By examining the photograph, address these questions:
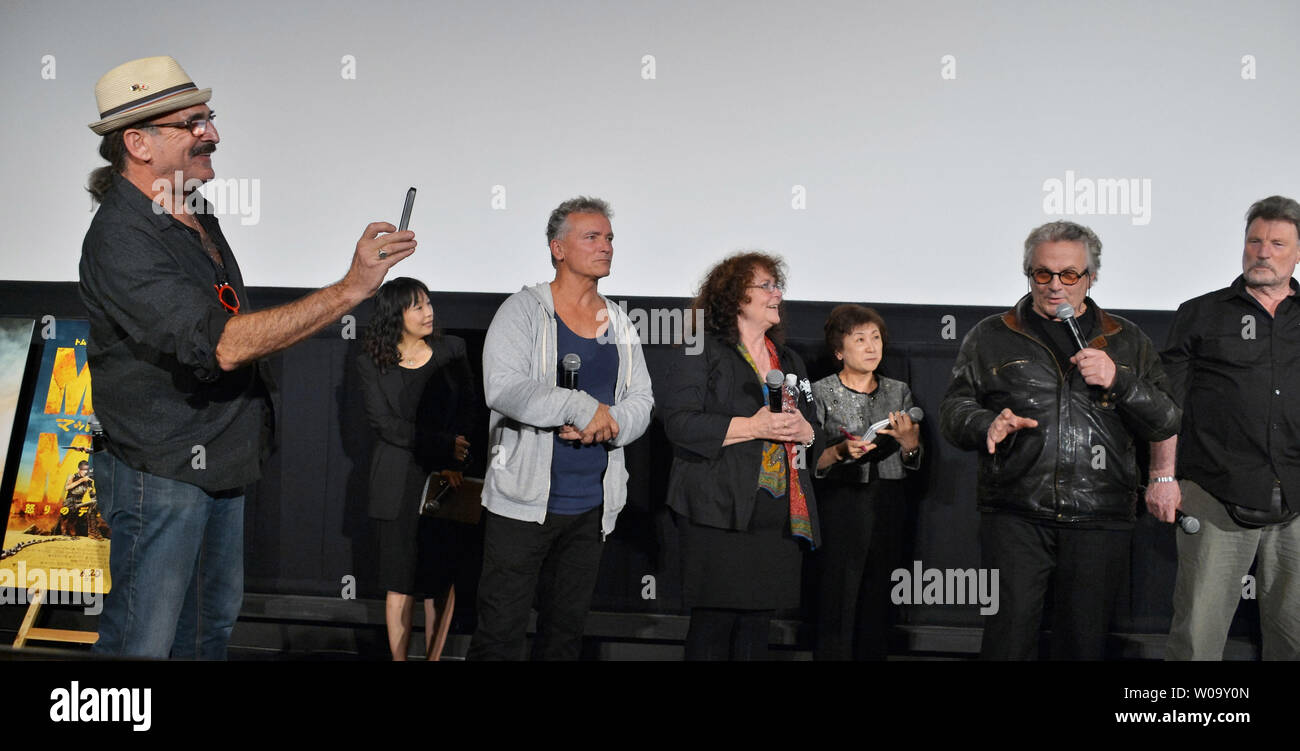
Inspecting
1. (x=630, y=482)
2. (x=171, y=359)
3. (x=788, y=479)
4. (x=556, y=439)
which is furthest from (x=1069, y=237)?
(x=171, y=359)

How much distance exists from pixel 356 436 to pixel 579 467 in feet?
5.55

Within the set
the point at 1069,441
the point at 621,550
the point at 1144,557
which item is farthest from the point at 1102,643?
the point at 621,550

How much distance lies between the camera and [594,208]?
3113mm

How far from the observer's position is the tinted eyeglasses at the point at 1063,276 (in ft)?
9.27

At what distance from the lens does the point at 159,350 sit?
83.5 inches

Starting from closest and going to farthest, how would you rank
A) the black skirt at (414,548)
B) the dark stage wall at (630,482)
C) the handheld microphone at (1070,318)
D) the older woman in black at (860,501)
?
1. the handheld microphone at (1070,318)
2. the older woman in black at (860,501)
3. the black skirt at (414,548)
4. the dark stage wall at (630,482)

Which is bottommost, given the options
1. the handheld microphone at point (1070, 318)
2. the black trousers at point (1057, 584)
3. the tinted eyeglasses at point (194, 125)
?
the black trousers at point (1057, 584)

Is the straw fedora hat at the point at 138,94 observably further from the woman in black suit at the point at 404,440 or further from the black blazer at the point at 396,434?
the black blazer at the point at 396,434

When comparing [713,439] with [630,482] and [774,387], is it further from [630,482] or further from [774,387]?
[630,482]

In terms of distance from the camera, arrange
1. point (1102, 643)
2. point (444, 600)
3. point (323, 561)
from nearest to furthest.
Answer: point (1102, 643), point (444, 600), point (323, 561)

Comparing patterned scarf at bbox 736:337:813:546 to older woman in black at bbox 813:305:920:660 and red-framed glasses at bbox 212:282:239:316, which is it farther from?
red-framed glasses at bbox 212:282:239:316

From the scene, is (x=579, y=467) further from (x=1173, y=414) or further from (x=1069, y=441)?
(x=1173, y=414)

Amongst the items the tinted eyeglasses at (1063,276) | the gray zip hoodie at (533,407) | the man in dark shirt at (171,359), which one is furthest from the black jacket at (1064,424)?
the man in dark shirt at (171,359)

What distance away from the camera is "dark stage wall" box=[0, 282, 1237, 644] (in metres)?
3.96
